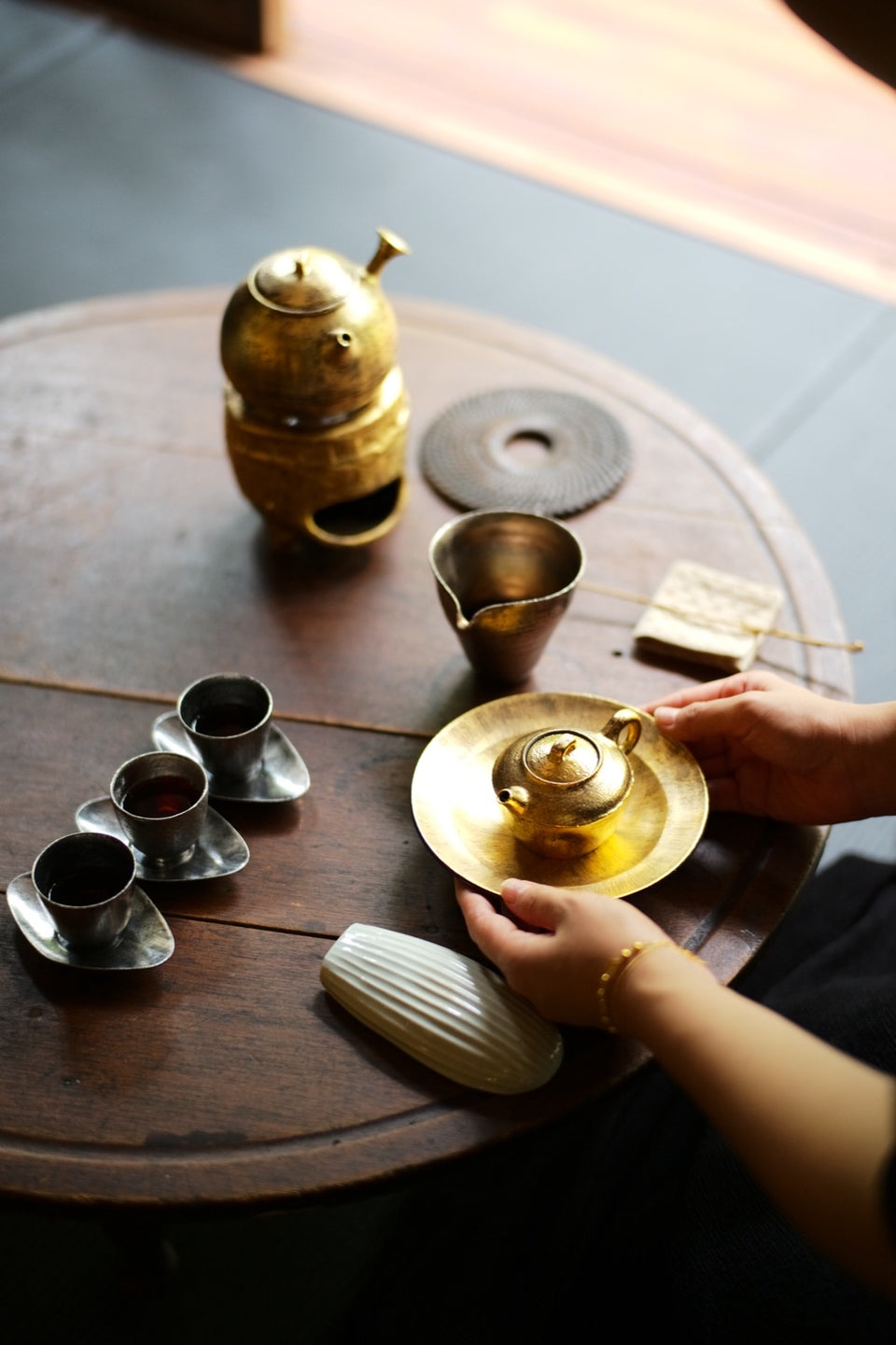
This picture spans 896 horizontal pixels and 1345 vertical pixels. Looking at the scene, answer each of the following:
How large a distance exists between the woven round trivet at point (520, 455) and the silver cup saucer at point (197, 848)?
0.49 m

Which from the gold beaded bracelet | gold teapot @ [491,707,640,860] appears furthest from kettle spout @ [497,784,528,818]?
the gold beaded bracelet

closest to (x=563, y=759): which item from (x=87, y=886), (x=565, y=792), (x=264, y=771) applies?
(x=565, y=792)

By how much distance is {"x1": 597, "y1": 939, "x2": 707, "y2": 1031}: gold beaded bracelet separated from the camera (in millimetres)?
817

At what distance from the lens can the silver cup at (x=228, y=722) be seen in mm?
988

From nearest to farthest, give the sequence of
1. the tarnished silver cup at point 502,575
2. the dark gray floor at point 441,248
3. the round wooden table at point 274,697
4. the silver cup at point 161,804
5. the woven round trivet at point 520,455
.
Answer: the round wooden table at point 274,697
the silver cup at point 161,804
the tarnished silver cup at point 502,575
the woven round trivet at point 520,455
the dark gray floor at point 441,248

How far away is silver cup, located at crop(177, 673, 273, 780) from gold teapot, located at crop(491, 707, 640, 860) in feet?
0.69

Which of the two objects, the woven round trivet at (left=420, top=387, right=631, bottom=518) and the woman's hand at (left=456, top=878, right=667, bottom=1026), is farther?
the woven round trivet at (left=420, top=387, right=631, bottom=518)

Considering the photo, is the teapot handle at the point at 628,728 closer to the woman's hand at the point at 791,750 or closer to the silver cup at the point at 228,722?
the woman's hand at the point at 791,750

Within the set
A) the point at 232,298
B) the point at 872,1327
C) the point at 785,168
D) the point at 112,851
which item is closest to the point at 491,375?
the point at 232,298

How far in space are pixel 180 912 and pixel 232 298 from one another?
0.57 meters

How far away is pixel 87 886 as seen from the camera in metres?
0.91

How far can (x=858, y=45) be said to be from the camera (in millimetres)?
522

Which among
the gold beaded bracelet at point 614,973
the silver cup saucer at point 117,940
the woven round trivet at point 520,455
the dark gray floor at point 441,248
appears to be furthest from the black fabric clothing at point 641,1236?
the dark gray floor at point 441,248

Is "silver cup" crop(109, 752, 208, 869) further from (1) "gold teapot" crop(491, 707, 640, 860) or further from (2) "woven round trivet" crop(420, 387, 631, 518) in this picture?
(2) "woven round trivet" crop(420, 387, 631, 518)
